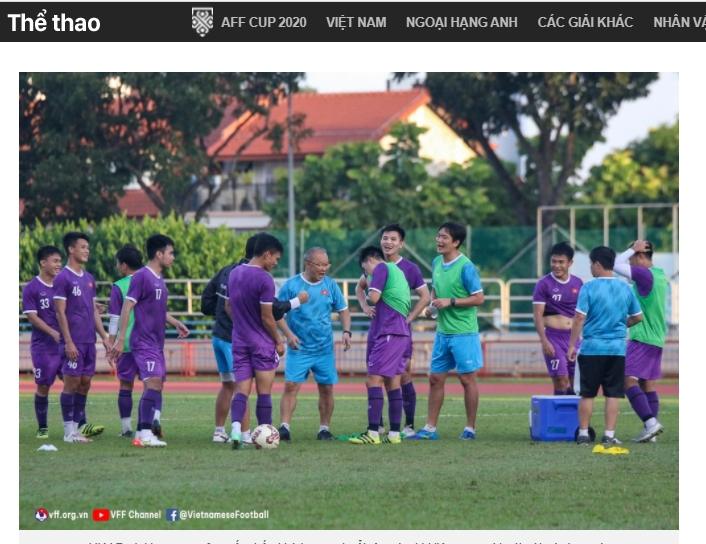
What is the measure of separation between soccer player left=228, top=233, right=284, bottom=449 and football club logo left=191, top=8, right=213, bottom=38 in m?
2.92

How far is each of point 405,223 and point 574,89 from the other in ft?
26.3

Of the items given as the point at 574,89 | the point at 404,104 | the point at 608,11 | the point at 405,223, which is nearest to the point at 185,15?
the point at 608,11

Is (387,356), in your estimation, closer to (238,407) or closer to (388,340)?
(388,340)

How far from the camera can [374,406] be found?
50.0 feet

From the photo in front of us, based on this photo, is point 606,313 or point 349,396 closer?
point 606,313

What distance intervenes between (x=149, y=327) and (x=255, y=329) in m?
1.21

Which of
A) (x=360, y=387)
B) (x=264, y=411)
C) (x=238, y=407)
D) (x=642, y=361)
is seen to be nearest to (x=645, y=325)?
(x=642, y=361)

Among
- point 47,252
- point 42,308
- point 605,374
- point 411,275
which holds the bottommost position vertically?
point 605,374

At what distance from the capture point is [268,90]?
48719mm

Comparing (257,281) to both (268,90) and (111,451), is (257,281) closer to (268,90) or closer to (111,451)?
(111,451)

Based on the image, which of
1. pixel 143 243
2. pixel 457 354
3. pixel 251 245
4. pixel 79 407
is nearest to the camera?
pixel 251 245

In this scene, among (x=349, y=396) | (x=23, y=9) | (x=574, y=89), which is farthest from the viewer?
(x=574, y=89)

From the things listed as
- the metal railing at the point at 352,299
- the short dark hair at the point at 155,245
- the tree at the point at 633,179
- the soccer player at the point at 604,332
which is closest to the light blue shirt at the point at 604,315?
the soccer player at the point at 604,332

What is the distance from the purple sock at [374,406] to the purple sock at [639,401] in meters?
2.55
